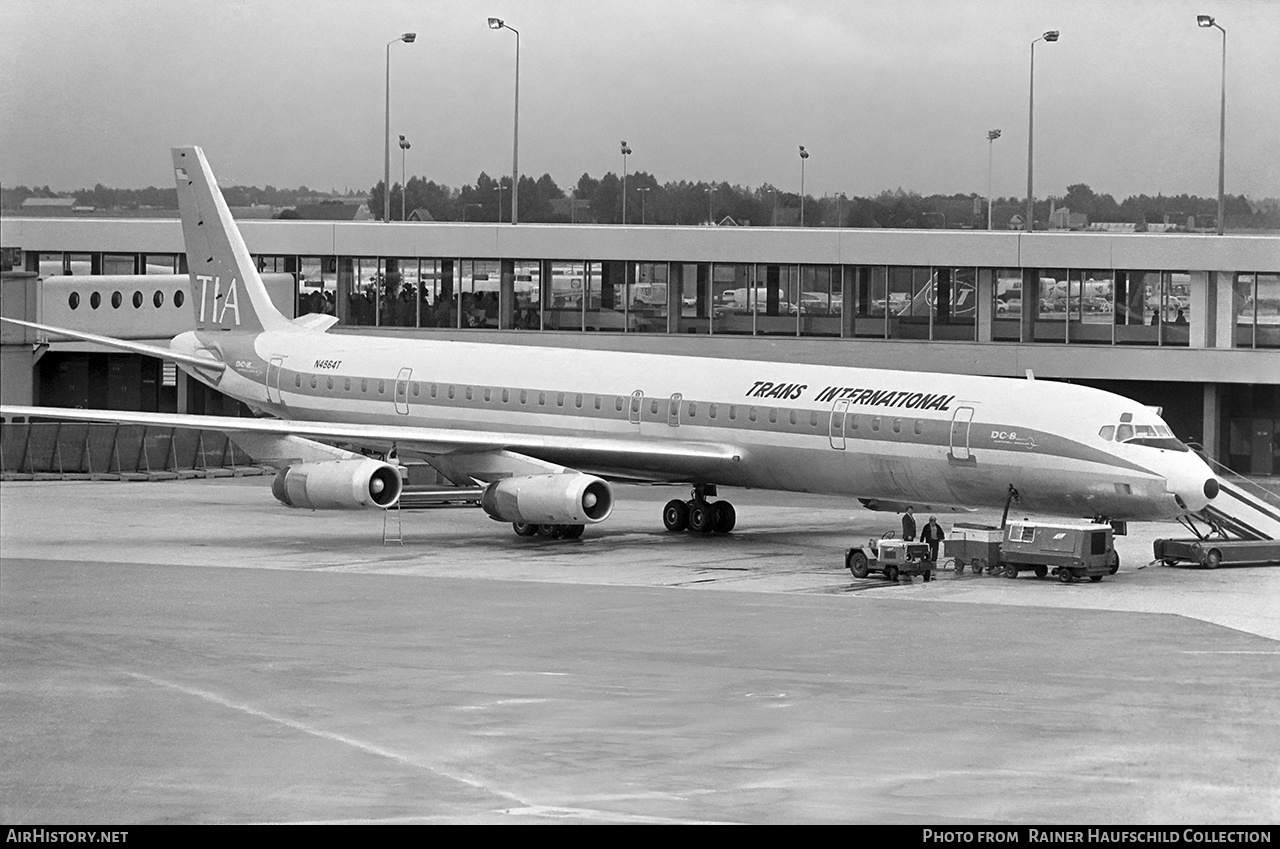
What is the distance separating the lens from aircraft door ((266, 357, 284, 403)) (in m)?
50.4

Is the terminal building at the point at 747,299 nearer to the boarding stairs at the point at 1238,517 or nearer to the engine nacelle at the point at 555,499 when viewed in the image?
the boarding stairs at the point at 1238,517

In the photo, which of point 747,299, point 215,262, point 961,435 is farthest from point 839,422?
point 747,299

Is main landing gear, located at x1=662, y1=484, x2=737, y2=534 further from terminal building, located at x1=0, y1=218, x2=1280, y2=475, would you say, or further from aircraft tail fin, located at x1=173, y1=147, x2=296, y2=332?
terminal building, located at x1=0, y1=218, x2=1280, y2=475

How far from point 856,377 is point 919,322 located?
22.1 m

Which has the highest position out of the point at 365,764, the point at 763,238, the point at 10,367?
the point at 763,238

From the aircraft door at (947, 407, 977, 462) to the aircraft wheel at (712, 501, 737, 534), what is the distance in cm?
783

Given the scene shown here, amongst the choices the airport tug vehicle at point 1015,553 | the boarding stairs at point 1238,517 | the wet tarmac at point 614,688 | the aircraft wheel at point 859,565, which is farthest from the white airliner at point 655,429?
the aircraft wheel at point 859,565

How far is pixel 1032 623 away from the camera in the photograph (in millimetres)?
30047

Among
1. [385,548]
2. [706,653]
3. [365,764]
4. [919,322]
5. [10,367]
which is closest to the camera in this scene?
[365,764]

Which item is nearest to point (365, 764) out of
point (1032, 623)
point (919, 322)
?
point (1032, 623)

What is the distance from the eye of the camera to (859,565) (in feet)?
119

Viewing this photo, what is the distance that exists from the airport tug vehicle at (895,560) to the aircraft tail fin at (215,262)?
22314 millimetres

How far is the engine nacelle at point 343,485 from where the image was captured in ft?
136
